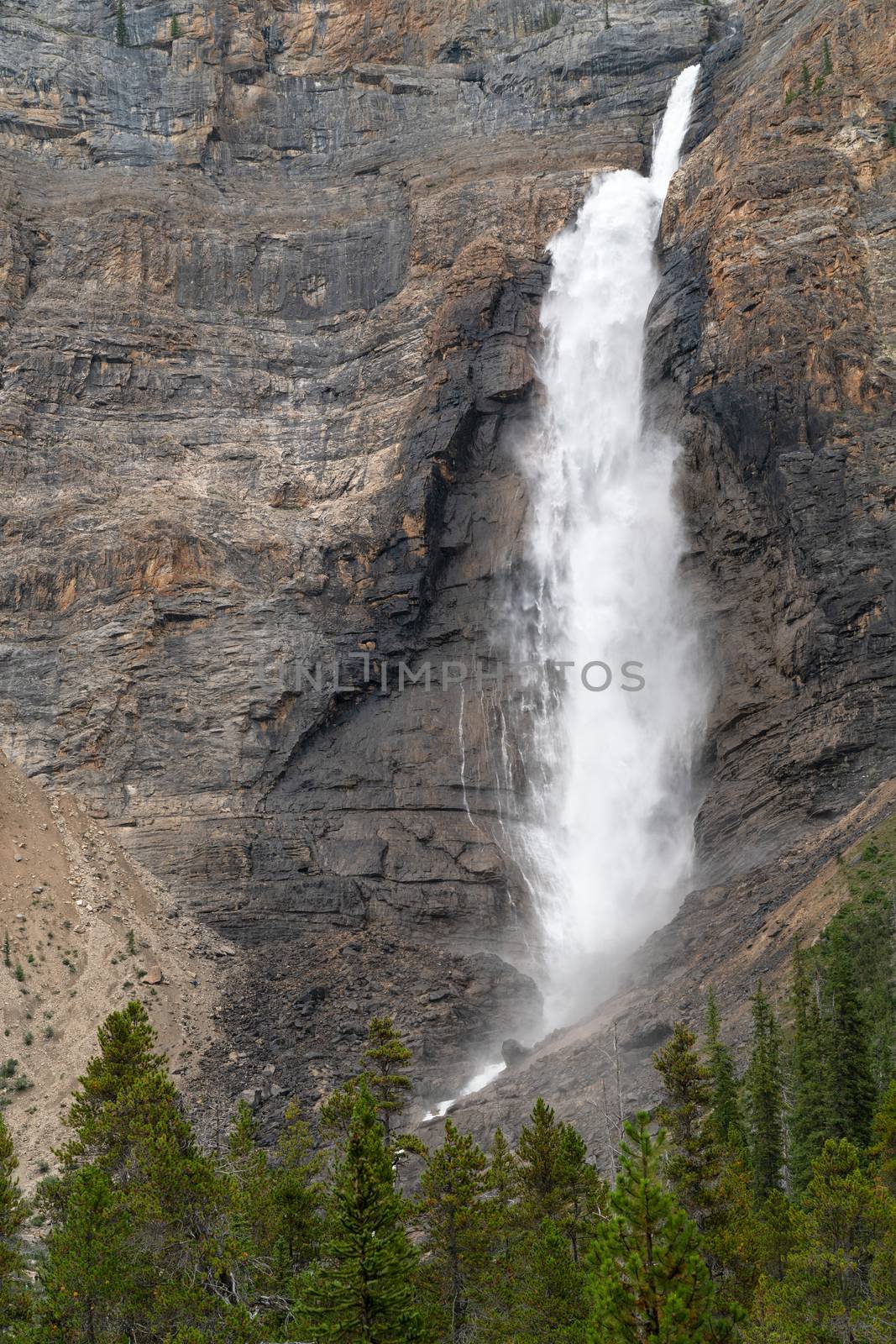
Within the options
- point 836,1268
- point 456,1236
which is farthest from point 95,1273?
point 836,1268

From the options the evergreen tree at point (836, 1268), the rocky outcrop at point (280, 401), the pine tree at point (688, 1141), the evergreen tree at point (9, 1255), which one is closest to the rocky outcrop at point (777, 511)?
the pine tree at point (688, 1141)

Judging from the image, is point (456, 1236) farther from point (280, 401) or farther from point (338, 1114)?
point (280, 401)

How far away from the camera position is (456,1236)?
2194 cm

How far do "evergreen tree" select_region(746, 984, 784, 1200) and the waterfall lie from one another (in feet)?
40.0

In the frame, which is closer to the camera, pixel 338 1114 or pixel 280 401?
pixel 338 1114

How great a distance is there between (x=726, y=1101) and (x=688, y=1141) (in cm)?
617

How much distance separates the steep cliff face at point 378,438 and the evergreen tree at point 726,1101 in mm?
6247

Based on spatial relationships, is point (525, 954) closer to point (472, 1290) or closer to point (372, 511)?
point (372, 511)

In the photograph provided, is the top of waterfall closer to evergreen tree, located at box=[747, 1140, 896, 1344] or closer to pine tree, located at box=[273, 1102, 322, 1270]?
evergreen tree, located at box=[747, 1140, 896, 1344]

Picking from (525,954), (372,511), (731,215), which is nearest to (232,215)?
(372,511)

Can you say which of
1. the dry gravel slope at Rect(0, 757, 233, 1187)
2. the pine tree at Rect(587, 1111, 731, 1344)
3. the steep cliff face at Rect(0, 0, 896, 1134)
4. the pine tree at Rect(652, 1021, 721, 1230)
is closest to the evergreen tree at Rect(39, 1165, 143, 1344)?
the pine tree at Rect(587, 1111, 731, 1344)

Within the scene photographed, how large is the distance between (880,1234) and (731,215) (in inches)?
1741

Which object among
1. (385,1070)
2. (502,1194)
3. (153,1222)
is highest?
(385,1070)

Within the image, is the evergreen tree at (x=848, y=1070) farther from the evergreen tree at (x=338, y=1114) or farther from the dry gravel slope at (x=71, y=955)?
the dry gravel slope at (x=71, y=955)
